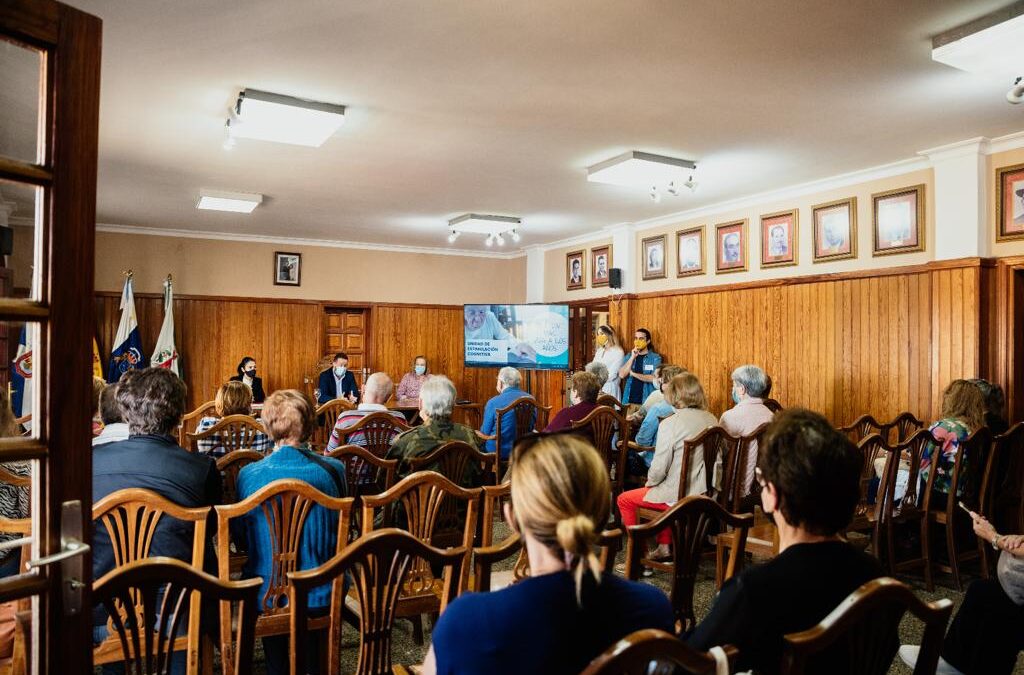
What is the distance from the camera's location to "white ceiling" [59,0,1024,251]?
3186 millimetres

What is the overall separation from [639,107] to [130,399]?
321cm

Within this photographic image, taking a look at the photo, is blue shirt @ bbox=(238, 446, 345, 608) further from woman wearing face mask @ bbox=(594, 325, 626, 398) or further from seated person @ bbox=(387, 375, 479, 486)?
woman wearing face mask @ bbox=(594, 325, 626, 398)

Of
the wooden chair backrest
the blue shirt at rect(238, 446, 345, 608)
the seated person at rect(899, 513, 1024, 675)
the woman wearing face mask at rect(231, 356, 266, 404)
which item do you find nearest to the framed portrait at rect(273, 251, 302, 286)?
the woman wearing face mask at rect(231, 356, 266, 404)

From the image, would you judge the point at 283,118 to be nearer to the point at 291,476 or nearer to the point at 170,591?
the point at 291,476

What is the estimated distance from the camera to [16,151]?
1329mm

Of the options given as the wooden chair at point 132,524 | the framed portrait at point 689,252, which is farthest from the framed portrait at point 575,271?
the wooden chair at point 132,524

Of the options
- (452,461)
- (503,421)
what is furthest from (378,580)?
(503,421)

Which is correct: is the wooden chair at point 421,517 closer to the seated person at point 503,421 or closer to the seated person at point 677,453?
the seated person at point 677,453

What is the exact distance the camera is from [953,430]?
3.93 meters

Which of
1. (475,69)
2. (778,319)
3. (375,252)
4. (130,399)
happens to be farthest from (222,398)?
(375,252)

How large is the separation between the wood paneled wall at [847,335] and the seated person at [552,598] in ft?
16.2

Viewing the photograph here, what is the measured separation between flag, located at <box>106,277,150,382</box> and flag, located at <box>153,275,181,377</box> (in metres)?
0.19

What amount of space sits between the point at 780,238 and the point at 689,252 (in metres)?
1.15

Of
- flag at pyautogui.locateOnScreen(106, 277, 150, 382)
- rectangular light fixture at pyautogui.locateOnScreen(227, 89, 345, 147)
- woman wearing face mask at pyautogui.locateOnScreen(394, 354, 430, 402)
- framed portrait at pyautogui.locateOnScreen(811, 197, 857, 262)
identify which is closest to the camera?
rectangular light fixture at pyautogui.locateOnScreen(227, 89, 345, 147)
